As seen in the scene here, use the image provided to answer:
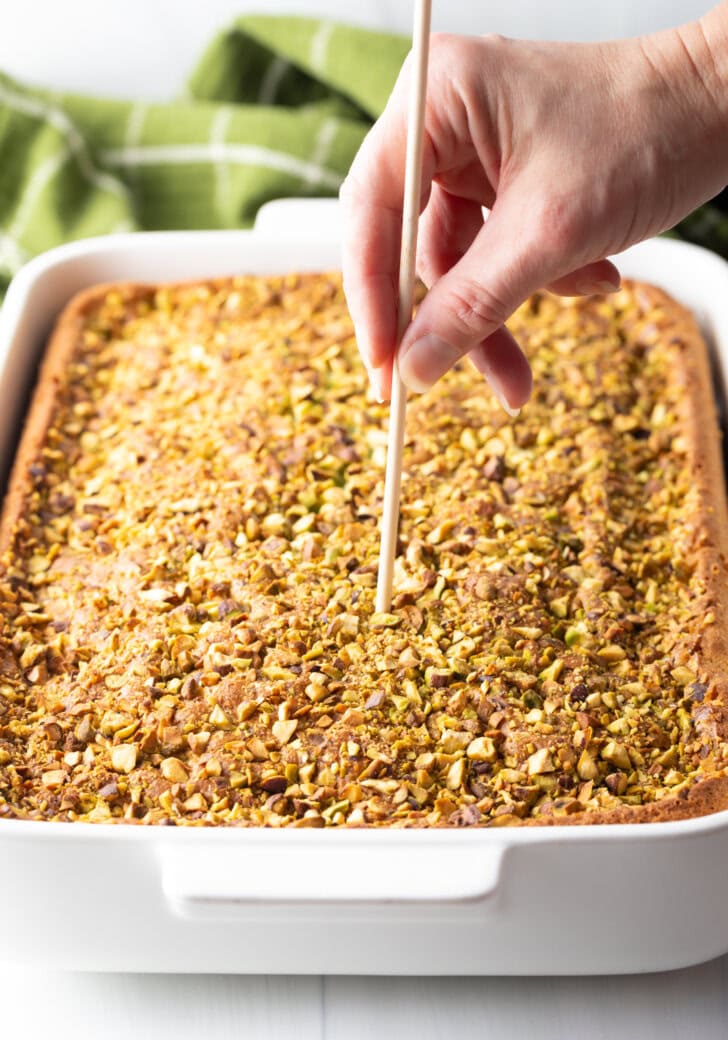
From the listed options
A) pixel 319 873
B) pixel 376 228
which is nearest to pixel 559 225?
pixel 376 228

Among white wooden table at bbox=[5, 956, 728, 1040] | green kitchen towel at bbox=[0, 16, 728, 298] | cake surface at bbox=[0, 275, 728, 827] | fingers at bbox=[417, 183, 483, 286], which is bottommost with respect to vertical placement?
white wooden table at bbox=[5, 956, 728, 1040]

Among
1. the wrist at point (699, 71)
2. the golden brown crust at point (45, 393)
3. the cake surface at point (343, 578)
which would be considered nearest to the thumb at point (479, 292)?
the wrist at point (699, 71)

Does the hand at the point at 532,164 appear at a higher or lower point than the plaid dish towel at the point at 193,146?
lower

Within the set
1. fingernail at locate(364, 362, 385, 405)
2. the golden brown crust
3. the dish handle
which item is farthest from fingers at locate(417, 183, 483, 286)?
the dish handle

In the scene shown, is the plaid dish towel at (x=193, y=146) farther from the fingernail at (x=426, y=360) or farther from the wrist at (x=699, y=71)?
the fingernail at (x=426, y=360)

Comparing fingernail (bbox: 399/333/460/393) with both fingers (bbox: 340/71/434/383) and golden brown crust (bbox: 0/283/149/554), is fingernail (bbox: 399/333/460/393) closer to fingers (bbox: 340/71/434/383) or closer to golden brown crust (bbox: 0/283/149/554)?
fingers (bbox: 340/71/434/383)

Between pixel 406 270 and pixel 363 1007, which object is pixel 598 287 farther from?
pixel 363 1007
